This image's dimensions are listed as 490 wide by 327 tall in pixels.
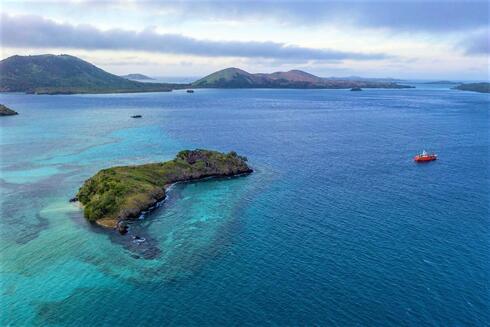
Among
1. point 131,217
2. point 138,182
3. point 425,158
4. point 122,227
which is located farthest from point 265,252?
point 425,158

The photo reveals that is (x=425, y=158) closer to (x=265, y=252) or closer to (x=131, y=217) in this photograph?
(x=265, y=252)

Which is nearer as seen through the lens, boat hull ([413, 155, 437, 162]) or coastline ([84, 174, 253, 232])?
coastline ([84, 174, 253, 232])

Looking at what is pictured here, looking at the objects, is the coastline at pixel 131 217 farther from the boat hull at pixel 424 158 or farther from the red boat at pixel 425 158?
the red boat at pixel 425 158

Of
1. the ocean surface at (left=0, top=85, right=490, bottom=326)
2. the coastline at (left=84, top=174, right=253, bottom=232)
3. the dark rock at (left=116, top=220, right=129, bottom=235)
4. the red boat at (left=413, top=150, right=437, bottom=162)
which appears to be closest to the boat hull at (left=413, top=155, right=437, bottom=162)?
the red boat at (left=413, top=150, right=437, bottom=162)

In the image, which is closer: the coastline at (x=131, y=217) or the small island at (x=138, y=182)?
the coastline at (x=131, y=217)

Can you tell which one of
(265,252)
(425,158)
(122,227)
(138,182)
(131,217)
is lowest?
(265,252)

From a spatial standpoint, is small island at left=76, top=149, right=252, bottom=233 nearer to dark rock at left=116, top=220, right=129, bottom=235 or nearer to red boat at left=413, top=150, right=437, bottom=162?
dark rock at left=116, top=220, right=129, bottom=235

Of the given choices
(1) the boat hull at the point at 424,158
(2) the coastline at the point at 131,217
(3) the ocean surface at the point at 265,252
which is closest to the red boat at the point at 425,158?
(1) the boat hull at the point at 424,158

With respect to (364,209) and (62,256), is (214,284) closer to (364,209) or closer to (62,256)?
(62,256)
